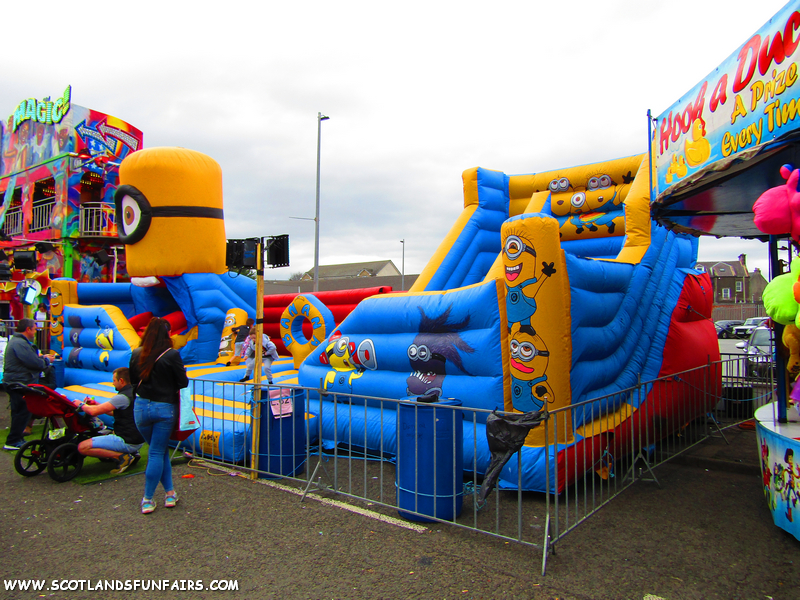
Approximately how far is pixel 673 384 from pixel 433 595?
13.8ft

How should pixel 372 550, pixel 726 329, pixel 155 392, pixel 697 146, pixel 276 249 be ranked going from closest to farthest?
pixel 372 550, pixel 697 146, pixel 155 392, pixel 276 249, pixel 726 329

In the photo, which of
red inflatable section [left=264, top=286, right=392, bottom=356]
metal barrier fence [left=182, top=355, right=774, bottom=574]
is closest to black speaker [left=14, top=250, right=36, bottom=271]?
red inflatable section [left=264, top=286, right=392, bottom=356]

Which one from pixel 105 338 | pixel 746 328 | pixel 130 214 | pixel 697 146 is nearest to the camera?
pixel 697 146

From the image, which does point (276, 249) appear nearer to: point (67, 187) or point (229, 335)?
point (229, 335)

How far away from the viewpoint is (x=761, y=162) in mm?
3355

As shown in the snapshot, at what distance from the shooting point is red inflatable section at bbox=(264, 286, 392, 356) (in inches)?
347

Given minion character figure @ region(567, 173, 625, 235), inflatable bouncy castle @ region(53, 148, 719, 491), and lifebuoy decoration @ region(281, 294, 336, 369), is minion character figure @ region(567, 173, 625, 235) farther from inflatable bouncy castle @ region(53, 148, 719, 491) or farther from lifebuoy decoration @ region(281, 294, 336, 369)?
lifebuoy decoration @ region(281, 294, 336, 369)

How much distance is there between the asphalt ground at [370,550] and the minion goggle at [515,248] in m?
2.19

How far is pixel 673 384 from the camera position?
19.5 ft

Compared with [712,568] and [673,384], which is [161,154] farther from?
[712,568]

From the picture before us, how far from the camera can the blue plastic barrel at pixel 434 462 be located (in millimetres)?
3932

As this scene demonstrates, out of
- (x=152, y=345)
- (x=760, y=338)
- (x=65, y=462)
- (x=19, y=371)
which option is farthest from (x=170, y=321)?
(x=760, y=338)

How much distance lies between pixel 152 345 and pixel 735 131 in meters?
4.43

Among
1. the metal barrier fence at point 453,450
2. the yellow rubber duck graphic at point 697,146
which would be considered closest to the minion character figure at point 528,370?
the metal barrier fence at point 453,450
